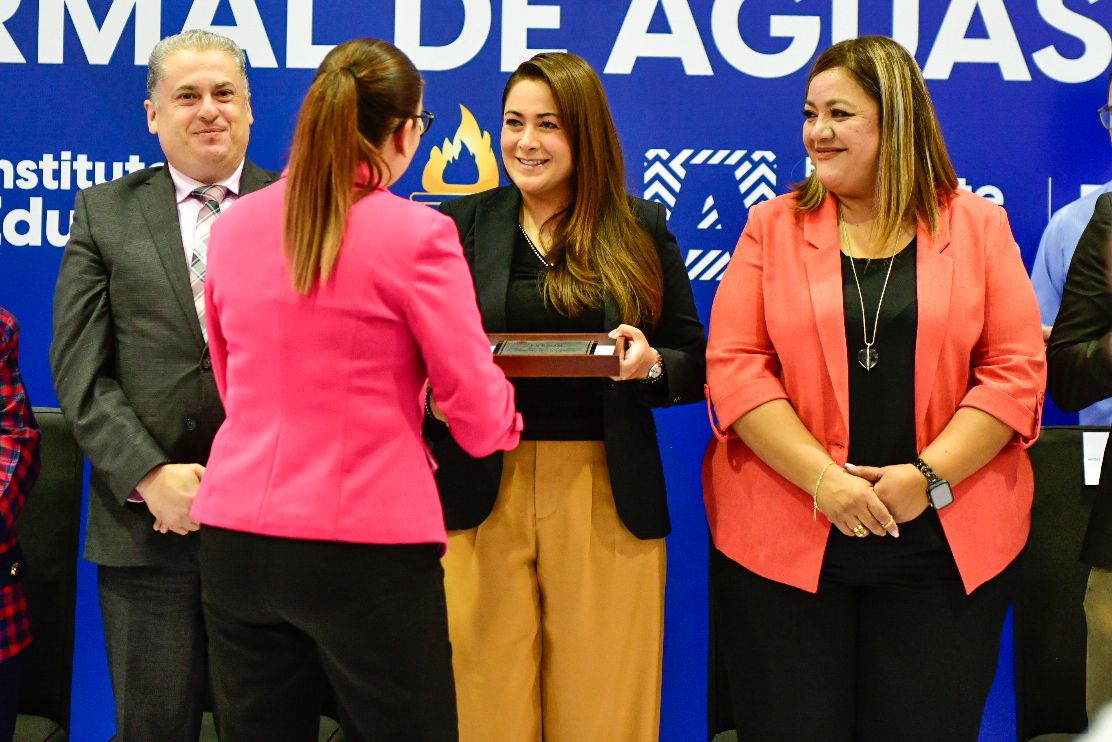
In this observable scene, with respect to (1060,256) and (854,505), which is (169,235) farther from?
(1060,256)

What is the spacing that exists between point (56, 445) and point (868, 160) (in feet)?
7.04

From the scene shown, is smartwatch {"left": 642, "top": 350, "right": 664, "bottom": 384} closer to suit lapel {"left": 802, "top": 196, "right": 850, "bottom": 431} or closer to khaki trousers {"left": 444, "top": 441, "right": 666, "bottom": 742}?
khaki trousers {"left": 444, "top": 441, "right": 666, "bottom": 742}

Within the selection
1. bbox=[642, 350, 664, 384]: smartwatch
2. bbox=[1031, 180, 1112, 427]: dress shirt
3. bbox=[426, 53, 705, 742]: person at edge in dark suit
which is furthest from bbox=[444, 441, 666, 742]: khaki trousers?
bbox=[1031, 180, 1112, 427]: dress shirt

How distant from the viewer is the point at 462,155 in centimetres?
367

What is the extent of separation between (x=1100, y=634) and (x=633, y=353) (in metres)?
1.16

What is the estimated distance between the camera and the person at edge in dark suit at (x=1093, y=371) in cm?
265

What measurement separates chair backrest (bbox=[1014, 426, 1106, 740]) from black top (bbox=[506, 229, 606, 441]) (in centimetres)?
116

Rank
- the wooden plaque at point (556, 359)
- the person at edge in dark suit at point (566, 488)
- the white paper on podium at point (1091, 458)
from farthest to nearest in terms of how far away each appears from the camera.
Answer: the white paper on podium at point (1091, 458), the person at edge in dark suit at point (566, 488), the wooden plaque at point (556, 359)

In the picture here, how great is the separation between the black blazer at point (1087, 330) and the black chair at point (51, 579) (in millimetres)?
2415

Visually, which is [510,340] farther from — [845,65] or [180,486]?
[845,65]

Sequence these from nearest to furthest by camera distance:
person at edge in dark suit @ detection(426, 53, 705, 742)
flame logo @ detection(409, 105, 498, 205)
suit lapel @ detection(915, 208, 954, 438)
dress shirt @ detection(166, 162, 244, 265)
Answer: suit lapel @ detection(915, 208, 954, 438) < person at edge in dark suit @ detection(426, 53, 705, 742) < dress shirt @ detection(166, 162, 244, 265) < flame logo @ detection(409, 105, 498, 205)

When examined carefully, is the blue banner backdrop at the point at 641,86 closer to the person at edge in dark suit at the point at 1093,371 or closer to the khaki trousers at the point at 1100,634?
the person at edge in dark suit at the point at 1093,371

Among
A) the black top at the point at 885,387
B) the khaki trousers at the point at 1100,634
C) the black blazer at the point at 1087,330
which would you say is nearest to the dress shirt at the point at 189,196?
the black top at the point at 885,387

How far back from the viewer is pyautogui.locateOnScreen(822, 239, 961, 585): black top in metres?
2.62
